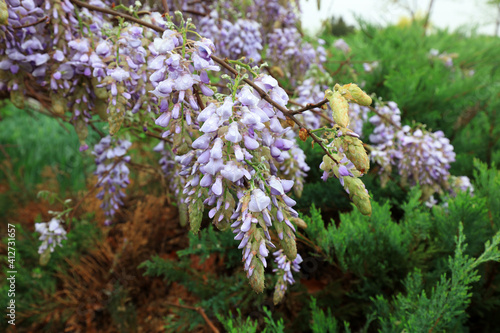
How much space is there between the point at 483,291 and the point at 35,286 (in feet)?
7.91

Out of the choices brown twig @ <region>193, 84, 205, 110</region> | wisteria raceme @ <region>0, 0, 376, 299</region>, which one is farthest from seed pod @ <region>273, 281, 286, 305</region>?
brown twig @ <region>193, 84, 205, 110</region>

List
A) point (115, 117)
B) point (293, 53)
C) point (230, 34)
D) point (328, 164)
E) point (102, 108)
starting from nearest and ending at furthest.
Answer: point (328, 164) < point (115, 117) < point (102, 108) < point (230, 34) < point (293, 53)

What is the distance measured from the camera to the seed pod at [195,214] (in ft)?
2.51

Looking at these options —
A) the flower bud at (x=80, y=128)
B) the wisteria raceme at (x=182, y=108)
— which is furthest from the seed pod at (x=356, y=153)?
the flower bud at (x=80, y=128)

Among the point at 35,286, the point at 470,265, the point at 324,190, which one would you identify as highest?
the point at 470,265

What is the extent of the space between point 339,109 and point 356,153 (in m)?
0.10

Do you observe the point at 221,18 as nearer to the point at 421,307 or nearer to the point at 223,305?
the point at 223,305

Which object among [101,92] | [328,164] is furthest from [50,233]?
[328,164]

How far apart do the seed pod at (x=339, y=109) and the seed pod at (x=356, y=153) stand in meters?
0.06

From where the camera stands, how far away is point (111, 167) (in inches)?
61.5

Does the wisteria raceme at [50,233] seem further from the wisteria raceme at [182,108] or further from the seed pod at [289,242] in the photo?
the seed pod at [289,242]

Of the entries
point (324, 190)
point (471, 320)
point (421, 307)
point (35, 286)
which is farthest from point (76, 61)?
point (471, 320)

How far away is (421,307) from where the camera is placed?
3.68ft

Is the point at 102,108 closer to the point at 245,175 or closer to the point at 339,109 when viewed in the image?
the point at 245,175
